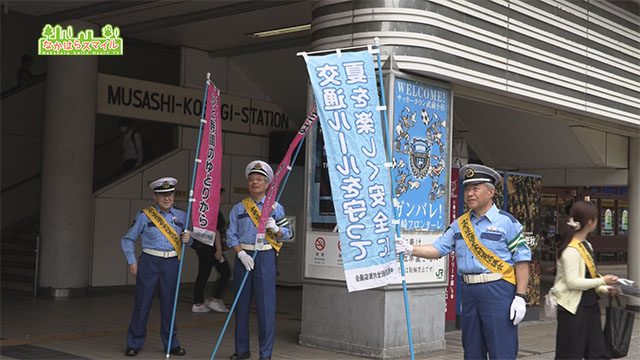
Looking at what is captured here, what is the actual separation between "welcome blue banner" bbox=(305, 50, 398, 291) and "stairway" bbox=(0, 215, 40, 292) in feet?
26.1

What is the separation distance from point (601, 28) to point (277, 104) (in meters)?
6.37

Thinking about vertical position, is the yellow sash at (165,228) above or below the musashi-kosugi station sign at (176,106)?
below

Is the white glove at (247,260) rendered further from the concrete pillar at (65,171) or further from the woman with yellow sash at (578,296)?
the concrete pillar at (65,171)

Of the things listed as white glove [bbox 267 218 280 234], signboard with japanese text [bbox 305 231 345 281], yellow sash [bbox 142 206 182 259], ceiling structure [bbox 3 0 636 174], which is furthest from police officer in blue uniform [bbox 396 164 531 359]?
ceiling structure [bbox 3 0 636 174]

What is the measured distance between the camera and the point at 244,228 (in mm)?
7703

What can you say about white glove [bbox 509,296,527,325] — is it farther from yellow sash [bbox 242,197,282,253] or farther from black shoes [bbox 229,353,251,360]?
black shoes [bbox 229,353,251,360]

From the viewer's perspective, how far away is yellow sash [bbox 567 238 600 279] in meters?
6.06

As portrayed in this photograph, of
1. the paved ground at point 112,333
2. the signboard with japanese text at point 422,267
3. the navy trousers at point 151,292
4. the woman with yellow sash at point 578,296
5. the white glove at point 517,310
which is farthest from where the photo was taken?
the signboard with japanese text at point 422,267

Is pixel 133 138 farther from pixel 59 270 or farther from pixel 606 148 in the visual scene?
pixel 606 148

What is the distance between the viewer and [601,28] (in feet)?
37.8

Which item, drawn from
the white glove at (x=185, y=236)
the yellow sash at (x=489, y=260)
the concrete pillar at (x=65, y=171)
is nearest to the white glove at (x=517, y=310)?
the yellow sash at (x=489, y=260)

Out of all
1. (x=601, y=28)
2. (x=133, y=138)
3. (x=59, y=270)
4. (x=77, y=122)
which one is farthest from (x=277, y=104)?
(x=601, y=28)

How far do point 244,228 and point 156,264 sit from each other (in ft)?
3.24

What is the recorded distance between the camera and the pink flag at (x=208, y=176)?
778 centimetres
